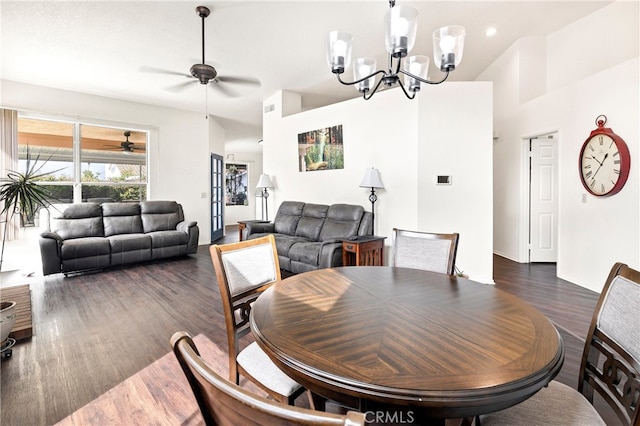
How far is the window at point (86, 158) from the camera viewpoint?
484 centimetres

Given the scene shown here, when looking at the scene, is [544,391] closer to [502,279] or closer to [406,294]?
[406,294]

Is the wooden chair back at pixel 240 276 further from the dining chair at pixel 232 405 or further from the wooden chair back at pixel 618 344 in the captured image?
the wooden chair back at pixel 618 344

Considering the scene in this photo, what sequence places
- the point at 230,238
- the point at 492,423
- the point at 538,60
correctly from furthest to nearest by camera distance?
the point at 230,238, the point at 538,60, the point at 492,423

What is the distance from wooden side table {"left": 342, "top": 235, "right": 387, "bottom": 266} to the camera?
11.2ft

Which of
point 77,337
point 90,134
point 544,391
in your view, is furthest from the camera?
point 90,134

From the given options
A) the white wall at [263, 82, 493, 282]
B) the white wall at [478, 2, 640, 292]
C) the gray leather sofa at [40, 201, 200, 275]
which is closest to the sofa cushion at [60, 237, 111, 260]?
the gray leather sofa at [40, 201, 200, 275]

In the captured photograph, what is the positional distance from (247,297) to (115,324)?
1.95m

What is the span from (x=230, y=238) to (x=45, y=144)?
13.3 ft

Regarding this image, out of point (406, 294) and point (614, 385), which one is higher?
point (406, 294)

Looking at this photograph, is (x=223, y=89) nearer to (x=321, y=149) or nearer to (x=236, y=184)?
(x=321, y=149)

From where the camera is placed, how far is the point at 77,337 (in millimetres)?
2430

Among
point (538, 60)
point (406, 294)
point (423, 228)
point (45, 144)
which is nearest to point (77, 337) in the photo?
point (406, 294)

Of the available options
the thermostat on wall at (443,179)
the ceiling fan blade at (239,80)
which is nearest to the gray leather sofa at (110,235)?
the ceiling fan blade at (239,80)

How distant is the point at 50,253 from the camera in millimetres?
3955
